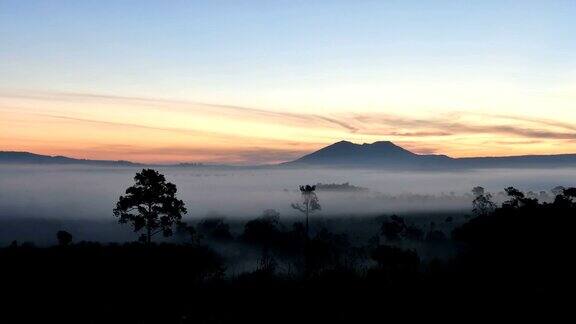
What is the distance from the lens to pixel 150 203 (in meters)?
53.1

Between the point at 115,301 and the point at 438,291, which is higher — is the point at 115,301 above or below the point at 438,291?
below

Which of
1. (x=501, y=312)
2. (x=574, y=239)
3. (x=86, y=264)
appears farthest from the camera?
(x=86, y=264)

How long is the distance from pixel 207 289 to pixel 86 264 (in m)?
26.9

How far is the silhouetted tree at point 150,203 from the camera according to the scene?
170 feet

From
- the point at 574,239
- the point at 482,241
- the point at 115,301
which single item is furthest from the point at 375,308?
the point at 482,241

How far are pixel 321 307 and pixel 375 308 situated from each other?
4.84 ft

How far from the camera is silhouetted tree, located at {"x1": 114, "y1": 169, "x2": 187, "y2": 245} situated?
51.8m

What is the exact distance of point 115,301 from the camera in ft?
57.4

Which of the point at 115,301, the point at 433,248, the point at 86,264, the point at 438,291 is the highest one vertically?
the point at 438,291

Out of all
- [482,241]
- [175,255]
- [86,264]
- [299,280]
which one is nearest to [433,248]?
[482,241]

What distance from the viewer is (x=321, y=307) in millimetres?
14062

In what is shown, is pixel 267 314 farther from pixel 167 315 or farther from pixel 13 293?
pixel 13 293

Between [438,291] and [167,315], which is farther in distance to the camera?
[438,291]

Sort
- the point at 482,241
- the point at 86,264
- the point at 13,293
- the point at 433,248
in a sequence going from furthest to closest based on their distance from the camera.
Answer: the point at 433,248 < the point at 482,241 < the point at 86,264 < the point at 13,293
